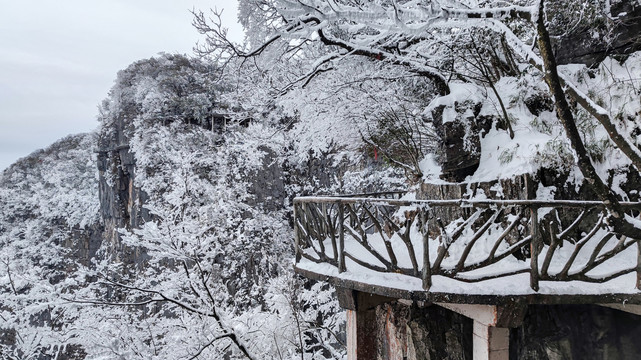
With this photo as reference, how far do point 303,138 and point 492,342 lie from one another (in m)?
7.12

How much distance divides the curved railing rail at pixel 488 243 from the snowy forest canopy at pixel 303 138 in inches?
26.6

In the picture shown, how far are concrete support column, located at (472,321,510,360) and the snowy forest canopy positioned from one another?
164 cm

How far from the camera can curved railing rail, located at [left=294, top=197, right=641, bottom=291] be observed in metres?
3.18

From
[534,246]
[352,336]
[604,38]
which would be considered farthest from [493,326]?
[604,38]

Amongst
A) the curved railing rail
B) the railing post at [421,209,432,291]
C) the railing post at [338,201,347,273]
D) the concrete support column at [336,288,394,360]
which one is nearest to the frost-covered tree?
the curved railing rail

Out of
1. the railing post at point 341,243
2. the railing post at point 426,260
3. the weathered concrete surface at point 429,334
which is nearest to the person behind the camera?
the railing post at point 426,260

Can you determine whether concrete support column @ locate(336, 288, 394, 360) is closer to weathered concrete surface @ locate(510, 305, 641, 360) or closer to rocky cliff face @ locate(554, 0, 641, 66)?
weathered concrete surface @ locate(510, 305, 641, 360)

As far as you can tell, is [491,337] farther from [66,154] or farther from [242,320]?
[66,154]

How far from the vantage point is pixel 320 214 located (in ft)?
14.8

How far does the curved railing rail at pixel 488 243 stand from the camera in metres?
3.18

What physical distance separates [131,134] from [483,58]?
1953cm

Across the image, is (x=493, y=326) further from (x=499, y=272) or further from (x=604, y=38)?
(x=604, y=38)

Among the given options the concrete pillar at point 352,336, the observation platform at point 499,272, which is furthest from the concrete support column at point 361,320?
the observation platform at point 499,272

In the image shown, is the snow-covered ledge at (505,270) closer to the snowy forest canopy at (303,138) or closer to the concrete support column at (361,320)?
the concrete support column at (361,320)
